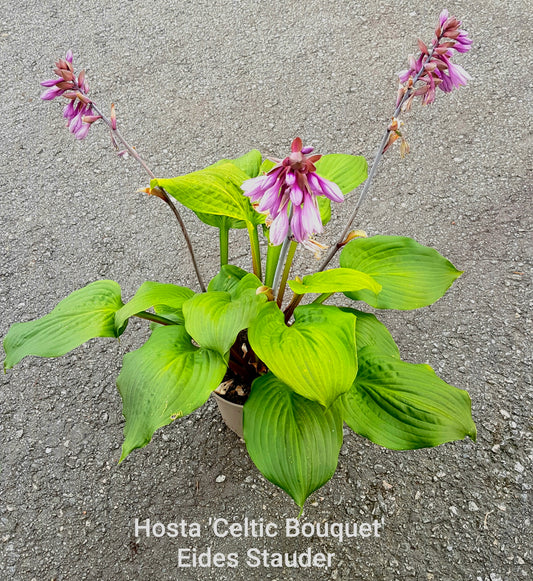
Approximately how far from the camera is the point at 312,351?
39.3 inches

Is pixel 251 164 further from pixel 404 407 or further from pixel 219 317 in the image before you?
pixel 404 407

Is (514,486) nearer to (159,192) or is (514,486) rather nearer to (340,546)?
(340,546)

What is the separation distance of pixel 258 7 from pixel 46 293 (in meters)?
2.21

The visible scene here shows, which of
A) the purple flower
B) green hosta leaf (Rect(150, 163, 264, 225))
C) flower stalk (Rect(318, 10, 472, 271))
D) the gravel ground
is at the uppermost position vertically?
flower stalk (Rect(318, 10, 472, 271))

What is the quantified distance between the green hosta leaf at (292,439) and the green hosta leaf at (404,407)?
6cm

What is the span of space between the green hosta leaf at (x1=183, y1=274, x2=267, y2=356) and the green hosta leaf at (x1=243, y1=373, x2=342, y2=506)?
0.66 feet

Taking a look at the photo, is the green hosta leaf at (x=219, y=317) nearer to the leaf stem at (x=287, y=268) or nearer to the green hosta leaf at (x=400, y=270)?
the leaf stem at (x=287, y=268)

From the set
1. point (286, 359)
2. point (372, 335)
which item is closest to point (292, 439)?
point (286, 359)

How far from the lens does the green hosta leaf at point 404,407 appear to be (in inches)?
42.1

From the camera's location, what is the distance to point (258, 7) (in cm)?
320

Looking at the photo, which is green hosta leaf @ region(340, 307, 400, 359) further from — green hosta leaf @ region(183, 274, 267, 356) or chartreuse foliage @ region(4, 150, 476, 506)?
green hosta leaf @ region(183, 274, 267, 356)

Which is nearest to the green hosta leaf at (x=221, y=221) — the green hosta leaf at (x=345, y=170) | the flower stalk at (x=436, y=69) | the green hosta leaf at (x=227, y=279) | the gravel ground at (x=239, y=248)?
the green hosta leaf at (x=227, y=279)

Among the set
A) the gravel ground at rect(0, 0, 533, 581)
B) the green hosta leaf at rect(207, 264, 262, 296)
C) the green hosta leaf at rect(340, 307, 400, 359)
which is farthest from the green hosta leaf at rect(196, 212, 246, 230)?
the gravel ground at rect(0, 0, 533, 581)

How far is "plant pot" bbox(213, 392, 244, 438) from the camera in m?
1.36
